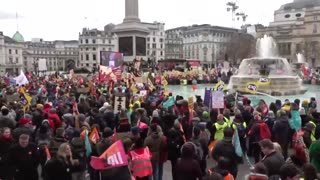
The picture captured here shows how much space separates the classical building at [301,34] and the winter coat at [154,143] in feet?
319

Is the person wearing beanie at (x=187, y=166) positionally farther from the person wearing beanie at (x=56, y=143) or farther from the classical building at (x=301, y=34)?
the classical building at (x=301, y=34)

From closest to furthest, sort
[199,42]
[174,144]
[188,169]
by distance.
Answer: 1. [188,169]
2. [174,144]
3. [199,42]

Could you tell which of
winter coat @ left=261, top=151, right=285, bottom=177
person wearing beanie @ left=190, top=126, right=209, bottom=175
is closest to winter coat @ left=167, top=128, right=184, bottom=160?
person wearing beanie @ left=190, top=126, right=209, bottom=175

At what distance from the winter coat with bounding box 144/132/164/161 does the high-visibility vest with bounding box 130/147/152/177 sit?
84cm

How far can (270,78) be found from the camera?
30.3m

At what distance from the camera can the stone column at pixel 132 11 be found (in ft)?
170

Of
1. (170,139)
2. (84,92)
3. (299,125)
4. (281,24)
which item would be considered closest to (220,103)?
(299,125)

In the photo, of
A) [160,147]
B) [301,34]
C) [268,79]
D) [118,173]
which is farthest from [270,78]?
[301,34]

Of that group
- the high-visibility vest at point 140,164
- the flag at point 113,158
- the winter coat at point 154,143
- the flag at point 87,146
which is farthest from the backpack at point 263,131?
the flag at point 113,158

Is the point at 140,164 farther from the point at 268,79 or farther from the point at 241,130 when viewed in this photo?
the point at 268,79

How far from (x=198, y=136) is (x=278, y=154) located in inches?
94.4

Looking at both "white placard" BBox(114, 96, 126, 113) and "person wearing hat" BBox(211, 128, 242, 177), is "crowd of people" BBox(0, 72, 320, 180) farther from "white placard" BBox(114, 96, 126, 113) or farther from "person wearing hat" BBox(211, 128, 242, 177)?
"white placard" BBox(114, 96, 126, 113)

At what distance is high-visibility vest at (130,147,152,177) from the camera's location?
7.52 m

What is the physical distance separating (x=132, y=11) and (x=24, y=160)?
4611 cm
